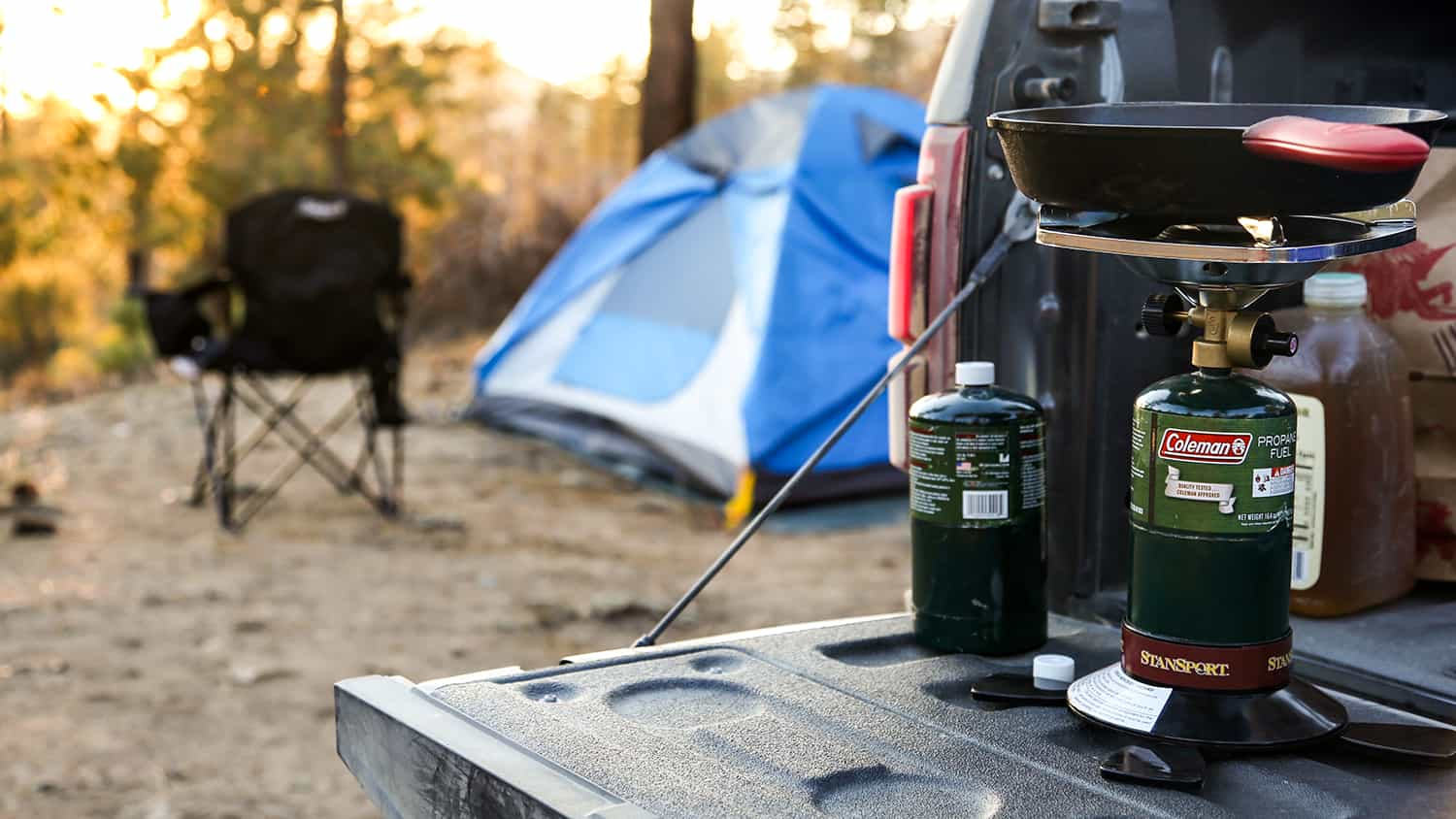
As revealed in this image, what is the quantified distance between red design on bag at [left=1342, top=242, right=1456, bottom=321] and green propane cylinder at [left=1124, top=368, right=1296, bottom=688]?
0.63 metres

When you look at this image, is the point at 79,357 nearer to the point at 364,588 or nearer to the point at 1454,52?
the point at 364,588

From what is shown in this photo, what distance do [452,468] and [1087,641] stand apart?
5053 millimetres

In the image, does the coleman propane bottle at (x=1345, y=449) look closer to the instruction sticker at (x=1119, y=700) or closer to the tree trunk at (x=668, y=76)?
the instruction sticker at (x=1119, y=700)

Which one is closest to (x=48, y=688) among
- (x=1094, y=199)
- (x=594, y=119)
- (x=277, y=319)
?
(x=277, y=319)

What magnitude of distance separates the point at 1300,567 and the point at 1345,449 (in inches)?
7.2

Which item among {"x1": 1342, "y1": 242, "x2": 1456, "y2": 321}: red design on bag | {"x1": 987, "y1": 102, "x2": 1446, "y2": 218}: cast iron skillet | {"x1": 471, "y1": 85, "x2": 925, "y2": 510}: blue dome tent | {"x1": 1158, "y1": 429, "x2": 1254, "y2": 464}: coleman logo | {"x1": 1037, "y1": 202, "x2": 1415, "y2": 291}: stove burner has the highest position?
{"x1": 987, "y1": 102, "x2": 1446, "y2": 218}: cast iron skillet

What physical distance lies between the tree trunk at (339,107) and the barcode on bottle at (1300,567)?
29.5ft

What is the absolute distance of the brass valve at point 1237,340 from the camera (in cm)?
177

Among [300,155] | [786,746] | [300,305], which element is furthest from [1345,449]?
[300,155]

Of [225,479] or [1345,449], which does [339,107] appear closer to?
[225,479]

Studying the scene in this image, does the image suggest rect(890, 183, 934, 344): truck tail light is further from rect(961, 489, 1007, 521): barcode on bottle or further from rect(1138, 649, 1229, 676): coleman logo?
rect(1138, 649, 1229, 676): coleman logo

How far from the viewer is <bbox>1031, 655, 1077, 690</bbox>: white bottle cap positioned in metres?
1.98

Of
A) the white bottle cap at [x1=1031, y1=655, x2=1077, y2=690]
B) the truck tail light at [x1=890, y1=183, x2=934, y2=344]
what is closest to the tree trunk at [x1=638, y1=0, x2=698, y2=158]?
the truck tail light at [x1=890, y1=183, x2=934, y2=344]

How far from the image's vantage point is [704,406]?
6223 millimetres
